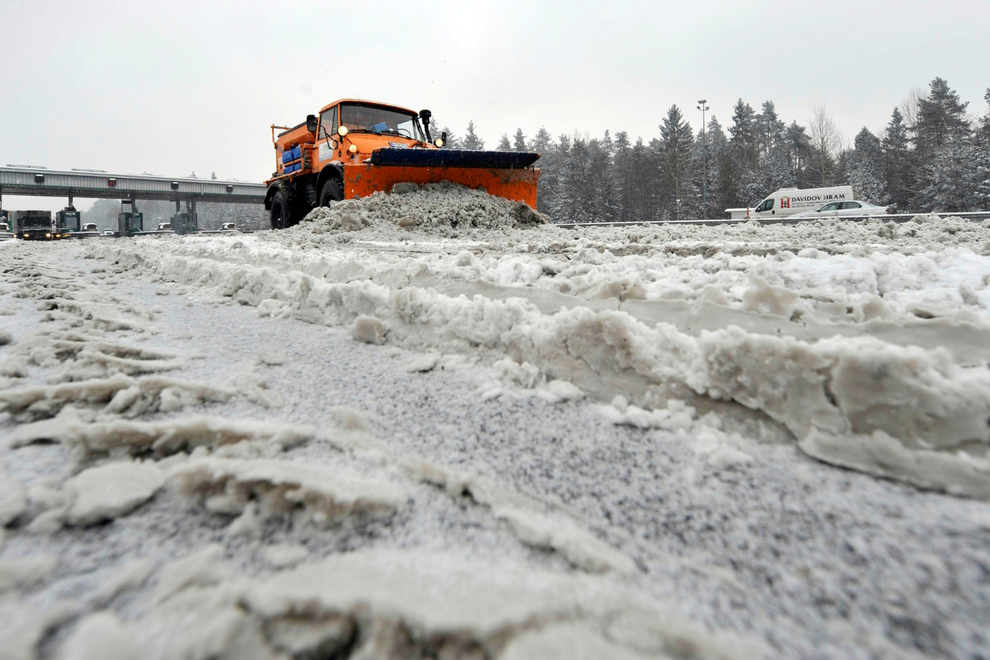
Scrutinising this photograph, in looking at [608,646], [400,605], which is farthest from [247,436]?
[608,646]

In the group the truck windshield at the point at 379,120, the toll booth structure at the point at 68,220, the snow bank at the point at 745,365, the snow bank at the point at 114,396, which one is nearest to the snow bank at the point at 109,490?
the snow bank at the point at 114,396

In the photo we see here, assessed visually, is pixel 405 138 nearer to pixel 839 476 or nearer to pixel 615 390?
pixel 615 390

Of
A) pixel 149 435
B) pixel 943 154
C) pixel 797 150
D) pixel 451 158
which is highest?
pixel 797 150

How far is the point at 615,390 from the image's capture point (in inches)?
58.1

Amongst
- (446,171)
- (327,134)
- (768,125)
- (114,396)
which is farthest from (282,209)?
(768,125)

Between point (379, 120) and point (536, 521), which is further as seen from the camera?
point (379, 120)

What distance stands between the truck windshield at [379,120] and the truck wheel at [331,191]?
3.65ft

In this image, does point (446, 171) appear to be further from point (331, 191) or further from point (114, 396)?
point (114, 396)

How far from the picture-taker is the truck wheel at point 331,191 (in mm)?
7754

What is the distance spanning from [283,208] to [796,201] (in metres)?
22.6

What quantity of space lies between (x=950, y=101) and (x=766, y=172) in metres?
14.0

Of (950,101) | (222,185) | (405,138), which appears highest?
(950,101)

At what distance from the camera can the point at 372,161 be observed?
23.2 feet

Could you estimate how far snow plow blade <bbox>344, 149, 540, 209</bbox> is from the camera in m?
7.18
